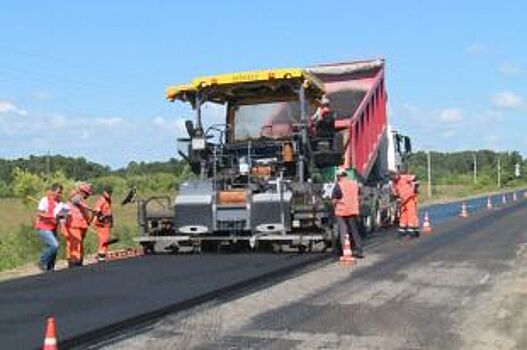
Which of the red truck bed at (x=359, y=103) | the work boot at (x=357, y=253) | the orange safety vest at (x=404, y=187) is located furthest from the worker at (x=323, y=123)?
the orange safety vest at (x=404, y=187)

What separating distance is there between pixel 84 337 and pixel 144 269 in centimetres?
502

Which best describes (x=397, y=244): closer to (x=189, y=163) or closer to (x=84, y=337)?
(x=189, y=163)

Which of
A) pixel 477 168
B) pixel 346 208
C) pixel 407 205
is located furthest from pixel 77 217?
pixel 477 168

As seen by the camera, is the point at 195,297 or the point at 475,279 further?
the point at 475,279

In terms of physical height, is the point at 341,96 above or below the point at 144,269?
above

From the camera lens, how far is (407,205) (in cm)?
1931

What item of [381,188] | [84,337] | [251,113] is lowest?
[84,337]

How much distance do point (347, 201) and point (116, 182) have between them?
5969 centimetres

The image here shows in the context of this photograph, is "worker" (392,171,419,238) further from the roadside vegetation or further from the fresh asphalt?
the roadside vegetation

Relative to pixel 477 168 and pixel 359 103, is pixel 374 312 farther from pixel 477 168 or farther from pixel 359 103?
pixel 477 168

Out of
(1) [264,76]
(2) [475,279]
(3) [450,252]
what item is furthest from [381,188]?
(2) [475,279]

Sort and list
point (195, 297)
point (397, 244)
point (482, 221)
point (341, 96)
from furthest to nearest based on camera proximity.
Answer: point (482, 221) < point (341, 96) < point (397, 244) < point (195, 297)

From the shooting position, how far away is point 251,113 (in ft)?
54.0

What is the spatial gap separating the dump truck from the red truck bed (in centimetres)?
43
